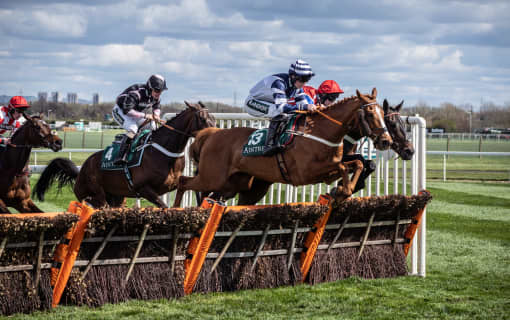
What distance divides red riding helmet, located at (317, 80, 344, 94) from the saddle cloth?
107 centimetres

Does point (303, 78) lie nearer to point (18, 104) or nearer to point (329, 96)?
point (329, 96)

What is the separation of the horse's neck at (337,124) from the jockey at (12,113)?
12.4 feet

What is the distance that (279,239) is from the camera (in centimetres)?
547

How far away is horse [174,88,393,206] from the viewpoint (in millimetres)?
5406

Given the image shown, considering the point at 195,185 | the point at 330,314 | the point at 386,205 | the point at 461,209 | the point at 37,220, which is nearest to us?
the point at 37,220

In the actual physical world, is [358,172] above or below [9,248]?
above

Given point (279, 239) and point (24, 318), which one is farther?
point (279, 239)

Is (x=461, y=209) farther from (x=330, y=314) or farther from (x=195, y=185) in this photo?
(x=330, y=314)

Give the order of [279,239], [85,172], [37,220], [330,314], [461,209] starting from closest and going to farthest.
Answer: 1. [37,220]
2. [330,314]
3. [279,239]
4. [85,172]
5. [461,209]

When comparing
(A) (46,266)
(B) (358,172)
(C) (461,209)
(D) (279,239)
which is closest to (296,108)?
(B) (358,172)

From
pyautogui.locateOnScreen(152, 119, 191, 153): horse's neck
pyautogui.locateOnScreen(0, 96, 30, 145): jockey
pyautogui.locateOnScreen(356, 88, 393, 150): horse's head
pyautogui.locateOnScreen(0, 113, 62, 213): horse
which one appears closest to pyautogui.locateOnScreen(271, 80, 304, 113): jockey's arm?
pyautogui.locateOnScreen(356, 88, 393, 150): horse's head

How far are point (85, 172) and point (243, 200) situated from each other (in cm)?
214

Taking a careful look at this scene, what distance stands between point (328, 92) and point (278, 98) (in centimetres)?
101

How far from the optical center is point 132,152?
7086 mm
